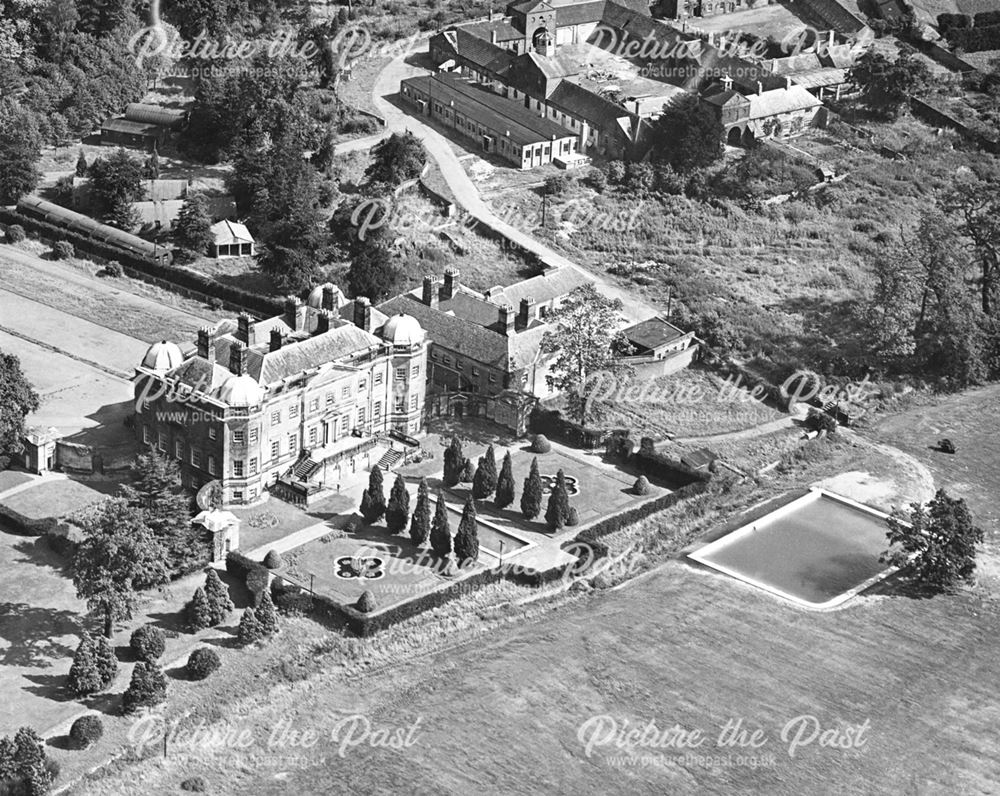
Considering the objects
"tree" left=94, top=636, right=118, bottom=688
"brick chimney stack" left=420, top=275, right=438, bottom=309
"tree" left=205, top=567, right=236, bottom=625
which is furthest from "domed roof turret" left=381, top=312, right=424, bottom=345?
"tree" left=94, top=636, right=118, bottom=688

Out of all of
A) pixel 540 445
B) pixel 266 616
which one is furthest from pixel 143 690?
pixel 540 445

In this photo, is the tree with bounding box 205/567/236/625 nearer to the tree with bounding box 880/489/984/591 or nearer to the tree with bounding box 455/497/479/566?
the tree with bounding box 455/497/479/566

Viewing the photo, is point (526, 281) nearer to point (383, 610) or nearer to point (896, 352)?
point (896, 352)

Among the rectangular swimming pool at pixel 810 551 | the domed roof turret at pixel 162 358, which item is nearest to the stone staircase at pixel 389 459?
the domed roof turret at pixel 162 358

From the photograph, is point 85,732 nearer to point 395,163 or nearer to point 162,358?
point 162,358

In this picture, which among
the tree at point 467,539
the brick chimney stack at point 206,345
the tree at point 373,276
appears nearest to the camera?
the tree at point 467,539

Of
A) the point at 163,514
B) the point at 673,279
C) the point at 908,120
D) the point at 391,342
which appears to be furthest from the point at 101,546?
the point at 908,120

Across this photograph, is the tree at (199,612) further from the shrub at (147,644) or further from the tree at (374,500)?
the tree at (374,500)
